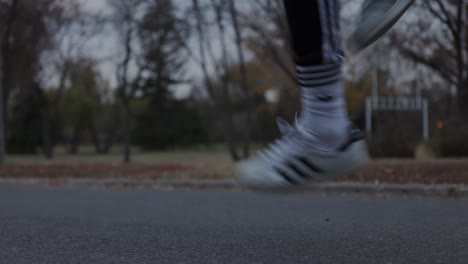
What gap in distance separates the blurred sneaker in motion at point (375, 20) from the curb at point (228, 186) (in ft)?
11.6

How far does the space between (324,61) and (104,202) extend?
505 cm

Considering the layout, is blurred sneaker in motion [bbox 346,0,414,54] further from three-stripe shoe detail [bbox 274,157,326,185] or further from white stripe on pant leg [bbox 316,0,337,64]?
three-stripe shoe detail [bbox 274,157,326,185]

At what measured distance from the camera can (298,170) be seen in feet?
4.95

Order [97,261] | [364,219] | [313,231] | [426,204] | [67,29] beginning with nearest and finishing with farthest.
Answer: [97,261]
[313,231]
[364,219]
[426,204]
[67,29]

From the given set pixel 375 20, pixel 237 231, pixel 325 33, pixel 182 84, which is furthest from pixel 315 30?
pixel 182 84

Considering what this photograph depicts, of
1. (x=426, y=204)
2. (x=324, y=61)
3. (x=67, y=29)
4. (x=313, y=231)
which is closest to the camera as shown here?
(x=324, y=61)

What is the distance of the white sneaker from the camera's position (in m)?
1.45

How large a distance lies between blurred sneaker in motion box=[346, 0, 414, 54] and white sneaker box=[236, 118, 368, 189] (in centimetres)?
28

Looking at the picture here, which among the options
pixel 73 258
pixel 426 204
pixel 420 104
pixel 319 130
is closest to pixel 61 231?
pixel 73 258

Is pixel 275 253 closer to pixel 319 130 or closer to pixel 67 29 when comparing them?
pixel 319 130

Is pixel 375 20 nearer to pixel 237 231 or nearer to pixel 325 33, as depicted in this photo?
pixel 325 33

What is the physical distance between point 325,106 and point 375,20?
290mm

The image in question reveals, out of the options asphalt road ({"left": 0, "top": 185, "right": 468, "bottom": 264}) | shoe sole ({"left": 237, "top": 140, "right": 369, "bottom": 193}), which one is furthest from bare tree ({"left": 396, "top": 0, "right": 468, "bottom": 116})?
shoe sole ({"left": 237, "top": 140, "right": 369, "bottom": 193})

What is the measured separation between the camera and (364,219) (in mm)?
4234
